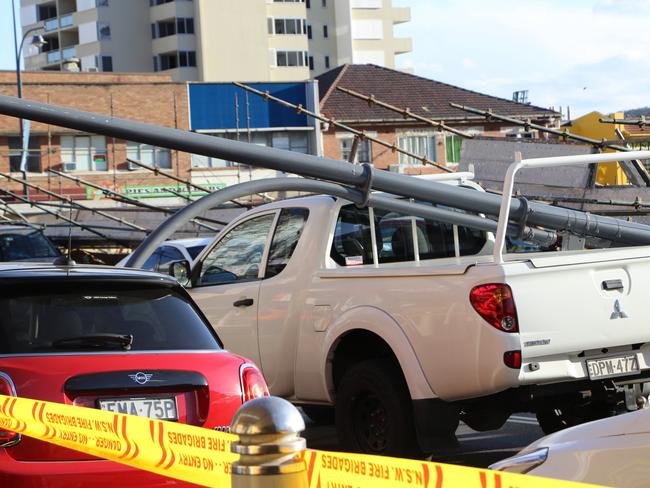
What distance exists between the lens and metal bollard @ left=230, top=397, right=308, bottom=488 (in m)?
2.85

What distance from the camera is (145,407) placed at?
5.94 meters

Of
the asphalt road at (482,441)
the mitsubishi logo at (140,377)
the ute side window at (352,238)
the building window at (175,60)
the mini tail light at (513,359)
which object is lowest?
the asphalt road at (482,441)

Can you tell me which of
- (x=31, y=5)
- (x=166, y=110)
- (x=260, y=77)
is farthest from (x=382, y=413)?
(x=31, y=5)

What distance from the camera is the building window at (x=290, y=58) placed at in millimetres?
97256

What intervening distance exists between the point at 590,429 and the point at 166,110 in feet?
226

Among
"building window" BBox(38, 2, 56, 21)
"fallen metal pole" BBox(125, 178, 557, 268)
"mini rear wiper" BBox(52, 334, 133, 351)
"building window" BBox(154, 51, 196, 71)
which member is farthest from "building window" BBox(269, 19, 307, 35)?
"mini rear wiper" BBox(52, 334, 133, 351)

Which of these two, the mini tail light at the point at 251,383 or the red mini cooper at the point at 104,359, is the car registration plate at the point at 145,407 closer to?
the red mini cooper at the point at 104,359

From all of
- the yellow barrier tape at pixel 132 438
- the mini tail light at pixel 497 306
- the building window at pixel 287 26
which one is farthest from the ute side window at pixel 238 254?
the building window at pixel 287 26

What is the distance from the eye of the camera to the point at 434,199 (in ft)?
32.7

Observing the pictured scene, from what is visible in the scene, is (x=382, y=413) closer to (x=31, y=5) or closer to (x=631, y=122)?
(x=631, y=122)

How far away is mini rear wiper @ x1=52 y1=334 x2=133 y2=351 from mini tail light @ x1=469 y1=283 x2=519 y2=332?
2.29 m

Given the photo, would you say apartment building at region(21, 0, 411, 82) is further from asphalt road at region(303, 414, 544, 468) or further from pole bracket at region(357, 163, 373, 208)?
pole bracket at region(357, 163, 373, 208)

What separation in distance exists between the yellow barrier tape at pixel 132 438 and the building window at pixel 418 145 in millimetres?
66279

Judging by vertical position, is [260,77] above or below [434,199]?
above
